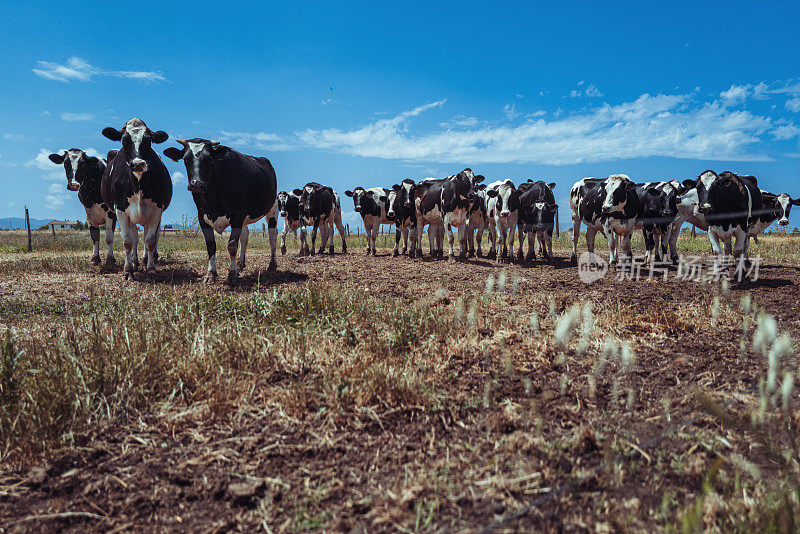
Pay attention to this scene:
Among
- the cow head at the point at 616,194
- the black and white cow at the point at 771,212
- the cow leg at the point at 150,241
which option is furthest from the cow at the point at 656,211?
the cow leg at the point at 150,241

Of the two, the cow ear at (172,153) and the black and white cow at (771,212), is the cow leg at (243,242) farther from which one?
the black and white cow at (771,212)

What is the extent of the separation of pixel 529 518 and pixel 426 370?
70.4 inches

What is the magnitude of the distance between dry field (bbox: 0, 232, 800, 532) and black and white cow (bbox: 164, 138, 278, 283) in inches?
135

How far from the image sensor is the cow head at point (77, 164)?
37.8 feet

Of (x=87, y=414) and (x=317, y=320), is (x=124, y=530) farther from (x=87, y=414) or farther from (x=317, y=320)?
(x=317, y=320)

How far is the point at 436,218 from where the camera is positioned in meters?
15.4

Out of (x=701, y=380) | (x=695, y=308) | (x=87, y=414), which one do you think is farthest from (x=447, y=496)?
(x=695, y=308)

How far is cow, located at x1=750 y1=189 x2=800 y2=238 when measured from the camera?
44.6 feet

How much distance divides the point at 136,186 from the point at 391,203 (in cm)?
1041

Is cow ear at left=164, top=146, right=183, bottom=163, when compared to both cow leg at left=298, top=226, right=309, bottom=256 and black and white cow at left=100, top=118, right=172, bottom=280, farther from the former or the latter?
cow leg at left=298, top=226, right=309, bottom=256

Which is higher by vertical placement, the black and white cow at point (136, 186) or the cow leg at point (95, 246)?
the black and white cow at point (136, 186)

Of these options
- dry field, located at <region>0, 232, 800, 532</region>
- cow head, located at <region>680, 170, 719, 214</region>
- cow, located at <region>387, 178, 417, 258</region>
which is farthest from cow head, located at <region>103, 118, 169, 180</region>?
cow head, located at <region>680, 170, 719, 214</region>

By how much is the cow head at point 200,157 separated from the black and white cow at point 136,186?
574 millimetres

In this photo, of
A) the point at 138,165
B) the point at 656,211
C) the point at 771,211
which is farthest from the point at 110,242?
the point at 771,211
